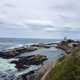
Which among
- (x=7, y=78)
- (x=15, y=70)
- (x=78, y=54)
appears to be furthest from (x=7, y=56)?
(x=78, y=54)

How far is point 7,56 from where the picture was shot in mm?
44875

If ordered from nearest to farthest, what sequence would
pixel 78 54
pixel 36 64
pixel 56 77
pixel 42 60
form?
pixel 56 77 < pixel 78 54 < pixel 36 64 < pixel 42 60

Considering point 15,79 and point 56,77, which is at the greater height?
point 56,77

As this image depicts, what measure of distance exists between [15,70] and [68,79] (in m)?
20.1

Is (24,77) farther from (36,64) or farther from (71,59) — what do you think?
(71,59)

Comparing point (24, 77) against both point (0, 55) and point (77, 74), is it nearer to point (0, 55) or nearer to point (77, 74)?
point (77, 74)

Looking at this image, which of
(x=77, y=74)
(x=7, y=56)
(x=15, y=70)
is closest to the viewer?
(x=77, y=74)

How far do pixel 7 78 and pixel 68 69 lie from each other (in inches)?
595

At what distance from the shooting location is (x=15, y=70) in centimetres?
2891

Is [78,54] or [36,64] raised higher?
[78,54]

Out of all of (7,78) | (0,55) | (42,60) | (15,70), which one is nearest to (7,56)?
(0,55)

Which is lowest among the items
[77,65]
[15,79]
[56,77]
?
[15,79]

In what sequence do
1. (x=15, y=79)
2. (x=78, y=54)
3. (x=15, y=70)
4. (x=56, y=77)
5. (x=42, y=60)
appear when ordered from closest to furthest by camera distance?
(x=56, y=77)
(x=78, y=54)
(x=15, y=79)
(x=15, y=70)
(x=42, y=60)

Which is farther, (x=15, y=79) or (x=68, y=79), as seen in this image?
(x=15, y=79)
